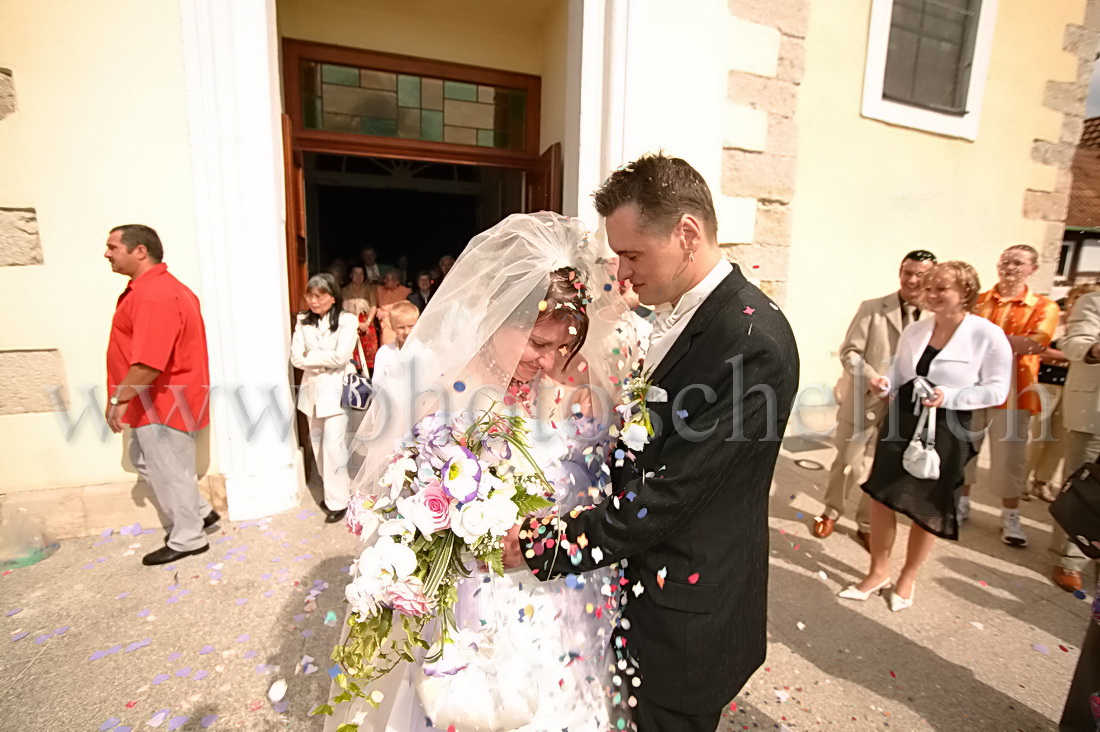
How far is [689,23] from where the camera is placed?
15.0ft

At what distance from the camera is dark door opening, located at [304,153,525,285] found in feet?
36.7

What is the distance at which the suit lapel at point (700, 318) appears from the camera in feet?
4.93

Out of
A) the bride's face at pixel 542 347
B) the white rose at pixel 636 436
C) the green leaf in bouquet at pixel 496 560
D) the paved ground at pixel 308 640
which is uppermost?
the bride's face at pixel 542 347

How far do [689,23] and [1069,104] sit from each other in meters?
5.21

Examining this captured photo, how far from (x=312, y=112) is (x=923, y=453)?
5.65 metres

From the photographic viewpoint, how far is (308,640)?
279 cm

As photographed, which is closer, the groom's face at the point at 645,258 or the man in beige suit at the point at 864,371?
the groom's face at the point at 645,258

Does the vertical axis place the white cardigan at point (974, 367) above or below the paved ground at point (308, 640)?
above

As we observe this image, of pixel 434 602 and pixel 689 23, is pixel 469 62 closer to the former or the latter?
pixel 689 23

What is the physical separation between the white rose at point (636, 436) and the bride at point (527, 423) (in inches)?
9.2

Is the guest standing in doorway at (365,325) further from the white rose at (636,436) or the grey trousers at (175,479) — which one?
the white rose at (636,436)

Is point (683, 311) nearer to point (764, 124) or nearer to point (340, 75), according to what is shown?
point (764, 124)

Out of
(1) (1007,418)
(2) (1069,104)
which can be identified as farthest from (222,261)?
(2) (1069,104)

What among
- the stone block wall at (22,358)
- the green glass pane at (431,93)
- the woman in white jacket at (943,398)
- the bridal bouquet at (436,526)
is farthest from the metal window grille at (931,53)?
the stone block wall at (22,358)
